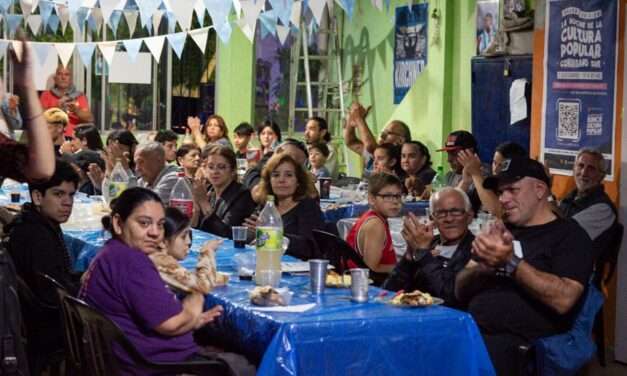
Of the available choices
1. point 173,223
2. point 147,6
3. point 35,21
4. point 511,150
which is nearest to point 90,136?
point 147,6

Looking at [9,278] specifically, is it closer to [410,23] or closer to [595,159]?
[595,159]

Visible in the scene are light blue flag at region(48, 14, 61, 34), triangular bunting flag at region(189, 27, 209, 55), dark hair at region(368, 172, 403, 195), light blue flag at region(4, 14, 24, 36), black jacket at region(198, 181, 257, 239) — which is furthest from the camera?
light blue flag at region(48, 14, 61, 34)

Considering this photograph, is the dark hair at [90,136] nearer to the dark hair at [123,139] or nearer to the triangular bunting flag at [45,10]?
the dark hair at [123,139]

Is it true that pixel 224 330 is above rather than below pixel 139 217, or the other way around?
below

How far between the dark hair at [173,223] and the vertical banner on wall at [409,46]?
771 centimetres

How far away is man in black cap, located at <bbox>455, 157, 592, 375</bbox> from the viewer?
15.2ft

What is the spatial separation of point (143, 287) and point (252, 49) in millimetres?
11598

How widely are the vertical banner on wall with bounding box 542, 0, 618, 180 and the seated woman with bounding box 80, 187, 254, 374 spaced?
13.8ft

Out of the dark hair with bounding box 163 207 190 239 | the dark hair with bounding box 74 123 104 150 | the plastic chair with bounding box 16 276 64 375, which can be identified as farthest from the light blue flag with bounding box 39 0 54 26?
the dark hair with bounding box 163 207 190 239

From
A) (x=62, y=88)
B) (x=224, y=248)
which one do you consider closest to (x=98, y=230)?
(x=224, y=248)

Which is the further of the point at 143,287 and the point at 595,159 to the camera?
the point at 595,159

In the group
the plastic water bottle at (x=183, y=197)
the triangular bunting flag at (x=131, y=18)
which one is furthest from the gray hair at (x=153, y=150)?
the triangular bunting flag at (x=131, y=18)

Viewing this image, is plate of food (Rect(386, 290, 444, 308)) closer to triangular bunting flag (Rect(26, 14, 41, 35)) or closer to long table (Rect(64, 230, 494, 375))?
long table (Rect(64, 230, 494, 375))

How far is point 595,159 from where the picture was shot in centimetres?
749
